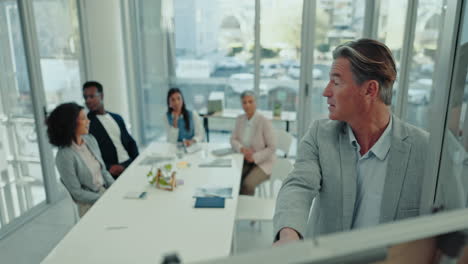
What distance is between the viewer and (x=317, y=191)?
4.11ft

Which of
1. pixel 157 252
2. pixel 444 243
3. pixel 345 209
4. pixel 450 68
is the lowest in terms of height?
pixel 157 252

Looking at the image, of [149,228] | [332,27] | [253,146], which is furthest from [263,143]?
[332,27]

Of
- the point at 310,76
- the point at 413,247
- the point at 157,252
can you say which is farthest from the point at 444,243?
the point at 310,76

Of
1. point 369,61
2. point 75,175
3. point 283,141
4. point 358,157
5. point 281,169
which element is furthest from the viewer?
point 283,141

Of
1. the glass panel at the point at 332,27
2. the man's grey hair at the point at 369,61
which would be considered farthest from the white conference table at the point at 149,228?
Result: the glass panel at the point at 332,27

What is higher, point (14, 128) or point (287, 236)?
point (287, 236)

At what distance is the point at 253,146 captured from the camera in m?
4.16

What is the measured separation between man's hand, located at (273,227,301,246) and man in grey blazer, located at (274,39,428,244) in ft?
0.11

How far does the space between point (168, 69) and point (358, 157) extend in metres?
5.13

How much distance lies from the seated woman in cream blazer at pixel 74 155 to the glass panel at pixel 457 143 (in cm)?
277

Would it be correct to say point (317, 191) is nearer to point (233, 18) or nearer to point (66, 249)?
point (66, 249)

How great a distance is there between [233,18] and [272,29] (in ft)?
2.05

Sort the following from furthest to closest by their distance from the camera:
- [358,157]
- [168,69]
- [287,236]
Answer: [168,69], [358,157], [287,236]

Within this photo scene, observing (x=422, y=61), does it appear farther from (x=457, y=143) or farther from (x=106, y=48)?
(x=106, y=48)
